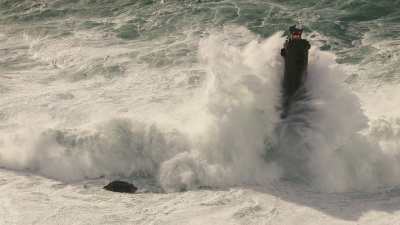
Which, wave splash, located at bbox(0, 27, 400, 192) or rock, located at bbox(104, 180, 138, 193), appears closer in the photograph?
rock, located at bbox(104, 180, 138, 193)

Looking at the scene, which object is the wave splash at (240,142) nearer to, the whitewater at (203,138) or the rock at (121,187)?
the whitewater at (203,138)

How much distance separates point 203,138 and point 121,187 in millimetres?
2131

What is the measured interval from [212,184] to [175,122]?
234 cm

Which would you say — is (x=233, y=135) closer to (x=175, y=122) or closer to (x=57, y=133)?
(x=175, y=122)

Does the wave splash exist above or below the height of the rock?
above

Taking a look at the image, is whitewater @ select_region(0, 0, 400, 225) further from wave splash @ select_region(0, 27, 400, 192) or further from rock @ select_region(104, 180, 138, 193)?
rock @ select_region(104, 180, 138, 193)

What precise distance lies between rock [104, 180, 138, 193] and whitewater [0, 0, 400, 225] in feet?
0.72

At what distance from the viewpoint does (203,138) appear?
13.4m

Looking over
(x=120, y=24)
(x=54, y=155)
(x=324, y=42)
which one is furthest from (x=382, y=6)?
(x=54, y=155)

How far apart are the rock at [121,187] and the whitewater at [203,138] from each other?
22cm

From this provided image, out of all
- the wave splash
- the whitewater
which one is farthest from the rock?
the wave splash

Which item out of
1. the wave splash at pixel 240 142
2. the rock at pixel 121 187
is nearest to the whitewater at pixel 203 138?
the wave splash at pixel 240 142

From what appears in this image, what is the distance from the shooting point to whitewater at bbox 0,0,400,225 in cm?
1152

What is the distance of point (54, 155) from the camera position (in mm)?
13469
